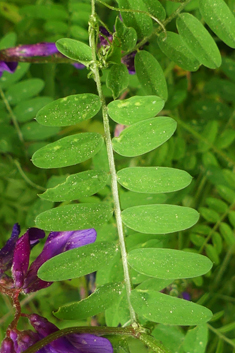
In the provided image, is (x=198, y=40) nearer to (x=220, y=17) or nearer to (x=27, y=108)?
(x=220, y=17)

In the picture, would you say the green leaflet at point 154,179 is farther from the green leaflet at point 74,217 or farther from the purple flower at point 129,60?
the purple flower at point 129,60

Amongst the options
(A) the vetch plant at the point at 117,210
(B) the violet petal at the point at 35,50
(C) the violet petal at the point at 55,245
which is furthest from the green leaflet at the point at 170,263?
(B) the violet petal at the point at 35,50

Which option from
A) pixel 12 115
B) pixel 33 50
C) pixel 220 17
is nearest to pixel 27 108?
pixel 12 115

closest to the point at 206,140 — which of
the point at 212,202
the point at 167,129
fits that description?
the point at 212,202

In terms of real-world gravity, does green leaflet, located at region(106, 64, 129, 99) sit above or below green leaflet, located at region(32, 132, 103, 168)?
above

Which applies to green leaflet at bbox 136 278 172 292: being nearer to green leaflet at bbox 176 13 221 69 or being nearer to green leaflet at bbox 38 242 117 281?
green leaflet at bbox 38 242 117 281

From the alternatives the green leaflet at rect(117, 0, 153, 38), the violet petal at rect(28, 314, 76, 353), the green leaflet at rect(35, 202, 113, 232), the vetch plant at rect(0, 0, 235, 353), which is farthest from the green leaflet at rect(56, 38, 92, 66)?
the violet petal at rect(28, 314, 76, 353)
